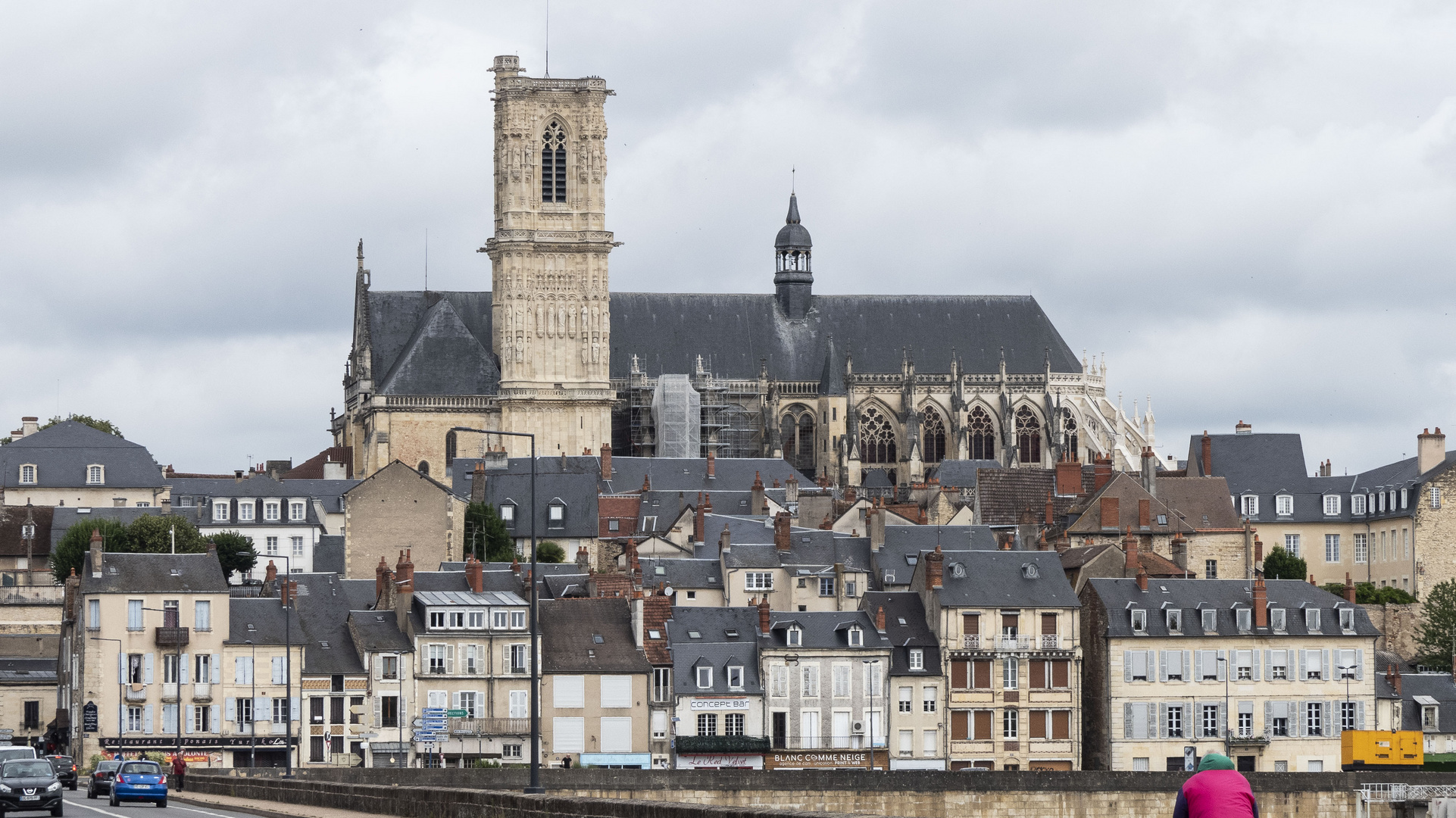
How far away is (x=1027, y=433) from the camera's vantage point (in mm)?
112125

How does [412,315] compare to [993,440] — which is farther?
[993,440]

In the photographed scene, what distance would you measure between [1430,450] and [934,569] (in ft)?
86.0

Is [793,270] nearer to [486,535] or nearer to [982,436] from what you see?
[982,436]

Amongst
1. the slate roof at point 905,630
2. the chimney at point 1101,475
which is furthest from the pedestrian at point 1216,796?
the chimney at point 1101,475

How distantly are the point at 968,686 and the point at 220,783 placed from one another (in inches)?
865

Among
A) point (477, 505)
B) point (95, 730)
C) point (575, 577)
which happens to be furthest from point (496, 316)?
point (95, 730)

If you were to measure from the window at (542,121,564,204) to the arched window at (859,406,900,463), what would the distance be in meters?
17.5

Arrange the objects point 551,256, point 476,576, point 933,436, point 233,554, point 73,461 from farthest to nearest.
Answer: point 933,436 < point 551,256 < point 73,461 < point 233,554 < point 476,576

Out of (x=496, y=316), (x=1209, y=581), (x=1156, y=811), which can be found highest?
(x=496, y=316)

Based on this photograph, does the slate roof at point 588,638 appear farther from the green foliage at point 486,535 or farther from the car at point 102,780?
the green foliage at point 486,535

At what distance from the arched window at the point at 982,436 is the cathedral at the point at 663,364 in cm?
9

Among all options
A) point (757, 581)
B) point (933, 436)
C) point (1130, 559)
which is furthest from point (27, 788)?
point (933, 436)

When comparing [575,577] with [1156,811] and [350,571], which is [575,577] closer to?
[350,571]

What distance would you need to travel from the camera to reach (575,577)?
6347 cm
